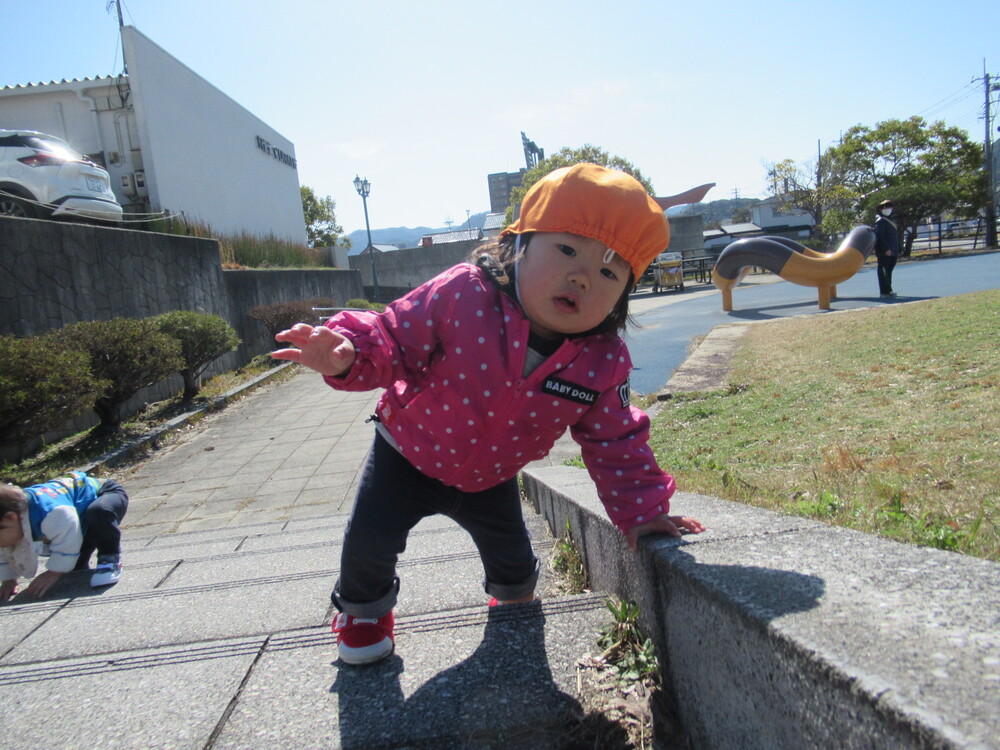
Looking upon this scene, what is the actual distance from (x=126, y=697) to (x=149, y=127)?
17.2m

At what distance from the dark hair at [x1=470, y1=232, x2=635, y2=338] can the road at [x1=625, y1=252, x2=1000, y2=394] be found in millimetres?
6078

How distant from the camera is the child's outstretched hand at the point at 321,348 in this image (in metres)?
1.83

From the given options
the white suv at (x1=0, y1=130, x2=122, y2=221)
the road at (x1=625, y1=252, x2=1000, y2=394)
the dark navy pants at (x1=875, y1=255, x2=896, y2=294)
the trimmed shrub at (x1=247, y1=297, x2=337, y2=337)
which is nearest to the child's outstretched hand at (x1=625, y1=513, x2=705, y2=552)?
the road at (x1=625, y1=252, x2=1000, y2=394)

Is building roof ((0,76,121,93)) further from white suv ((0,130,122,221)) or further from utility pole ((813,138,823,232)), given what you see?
utility pole ((813,138,823,232))

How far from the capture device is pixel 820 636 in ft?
3.37

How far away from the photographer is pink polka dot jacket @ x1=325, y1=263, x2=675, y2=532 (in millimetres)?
1937

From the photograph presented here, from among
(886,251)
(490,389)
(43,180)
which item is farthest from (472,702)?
(886,251)

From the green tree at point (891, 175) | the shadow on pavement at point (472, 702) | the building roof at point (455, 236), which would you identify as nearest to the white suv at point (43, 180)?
the shadow on pavement at point (472, 702)

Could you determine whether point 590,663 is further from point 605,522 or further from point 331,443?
point 331,443

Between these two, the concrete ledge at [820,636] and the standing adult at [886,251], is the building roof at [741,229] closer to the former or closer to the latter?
the standing adult at [886,251]

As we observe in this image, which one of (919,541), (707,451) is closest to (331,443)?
(707,451)

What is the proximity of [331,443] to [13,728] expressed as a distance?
6.48m

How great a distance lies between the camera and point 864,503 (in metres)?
2.69

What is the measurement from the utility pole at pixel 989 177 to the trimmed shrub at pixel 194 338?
27.5 m
